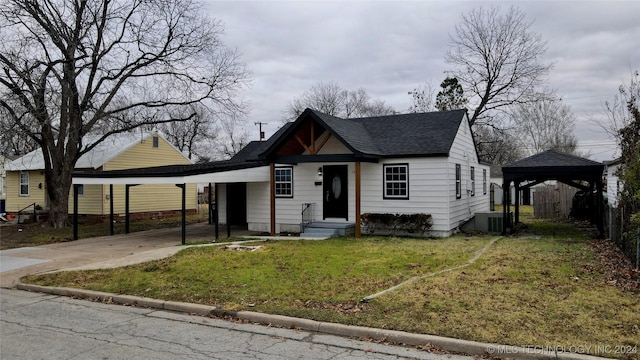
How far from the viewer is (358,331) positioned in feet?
18.9

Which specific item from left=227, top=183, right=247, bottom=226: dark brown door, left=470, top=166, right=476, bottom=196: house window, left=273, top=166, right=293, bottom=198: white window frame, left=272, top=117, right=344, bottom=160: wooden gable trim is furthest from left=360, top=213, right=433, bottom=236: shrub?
left=227, top=183, right=247, bottom=226: dark brown door

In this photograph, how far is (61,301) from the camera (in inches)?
323

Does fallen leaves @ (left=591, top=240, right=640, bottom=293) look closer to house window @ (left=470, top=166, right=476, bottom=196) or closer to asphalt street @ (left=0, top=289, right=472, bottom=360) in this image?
asphalt street @ (left=0, top=289, right=472, bottom=360)

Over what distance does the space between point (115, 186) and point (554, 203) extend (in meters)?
23.8

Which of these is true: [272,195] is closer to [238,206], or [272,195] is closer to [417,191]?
[238,206]

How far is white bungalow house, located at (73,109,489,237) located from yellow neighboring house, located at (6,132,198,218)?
8207mm

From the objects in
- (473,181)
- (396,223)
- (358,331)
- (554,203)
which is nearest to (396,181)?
(396,223)

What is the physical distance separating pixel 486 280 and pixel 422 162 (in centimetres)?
758

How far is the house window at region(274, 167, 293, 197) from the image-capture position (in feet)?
58.9

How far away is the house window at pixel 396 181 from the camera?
618 inches

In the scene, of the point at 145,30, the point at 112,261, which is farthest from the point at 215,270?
the point at 145,30

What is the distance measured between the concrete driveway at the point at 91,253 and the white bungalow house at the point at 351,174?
2.17m

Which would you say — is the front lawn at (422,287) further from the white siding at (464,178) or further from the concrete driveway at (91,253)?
the white siding at (464,178)

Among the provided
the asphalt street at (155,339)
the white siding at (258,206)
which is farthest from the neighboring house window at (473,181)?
the asphalt street at (155,339)
